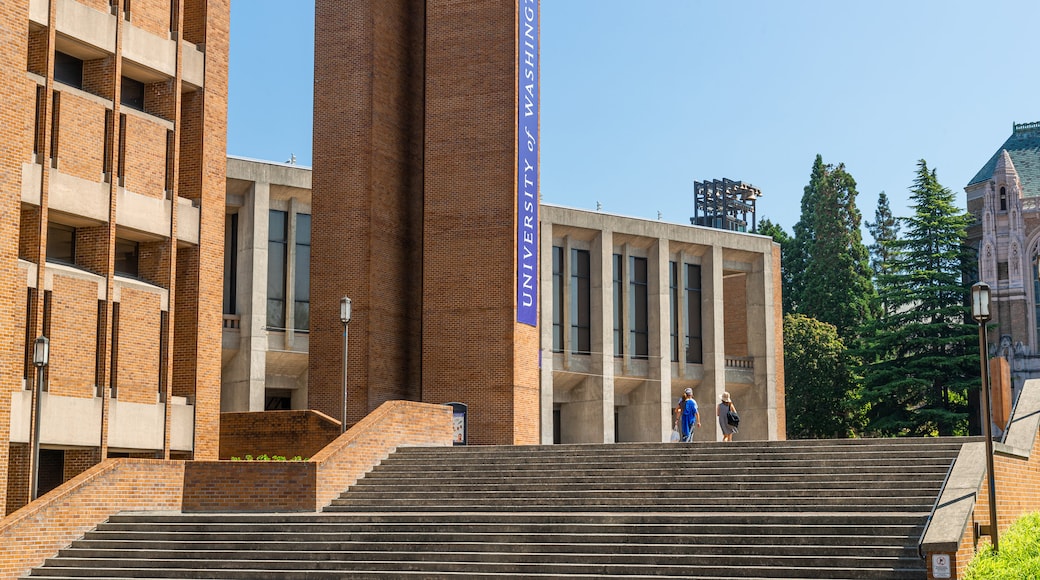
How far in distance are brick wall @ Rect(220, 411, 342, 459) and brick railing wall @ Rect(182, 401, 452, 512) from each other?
3.30 metres

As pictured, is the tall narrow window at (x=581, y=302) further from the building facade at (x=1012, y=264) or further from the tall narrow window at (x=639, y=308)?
the building facade at (x=1012, y=264)

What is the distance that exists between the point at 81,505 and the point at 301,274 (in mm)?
22268

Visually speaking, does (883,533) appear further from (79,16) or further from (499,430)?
(79,16)

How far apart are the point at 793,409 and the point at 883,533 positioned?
4473 cm

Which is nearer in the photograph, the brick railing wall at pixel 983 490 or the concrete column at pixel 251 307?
the brick railing wall at pixel 983 490

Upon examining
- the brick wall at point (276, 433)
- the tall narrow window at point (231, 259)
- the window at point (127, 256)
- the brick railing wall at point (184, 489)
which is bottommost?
the brick railing wall at point (184, 489)

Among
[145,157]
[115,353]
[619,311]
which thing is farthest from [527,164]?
[619,311]

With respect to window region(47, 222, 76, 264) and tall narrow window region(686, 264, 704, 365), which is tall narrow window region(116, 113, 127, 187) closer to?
window region(47, 222, 76, 264)

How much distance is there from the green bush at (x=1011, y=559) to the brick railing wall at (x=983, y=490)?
154 mm

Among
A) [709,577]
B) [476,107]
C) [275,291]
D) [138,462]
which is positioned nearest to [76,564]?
[138,462]

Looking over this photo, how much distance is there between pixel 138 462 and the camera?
71.9 feet

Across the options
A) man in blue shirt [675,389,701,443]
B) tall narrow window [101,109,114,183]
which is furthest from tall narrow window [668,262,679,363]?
tall narrow window [101,109,114,183]

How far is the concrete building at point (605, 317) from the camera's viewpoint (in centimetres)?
4034

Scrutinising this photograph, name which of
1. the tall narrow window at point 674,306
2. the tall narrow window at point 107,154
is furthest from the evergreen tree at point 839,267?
the tall narrow window at point 107,154
